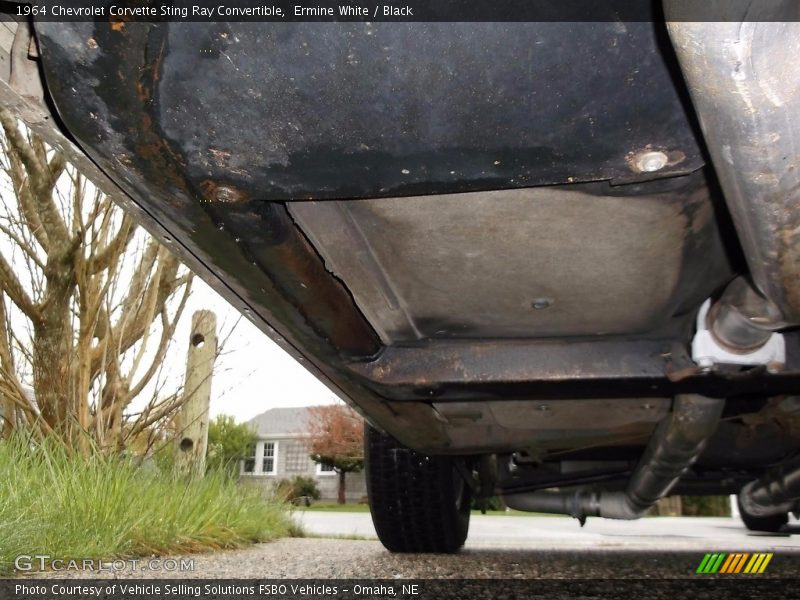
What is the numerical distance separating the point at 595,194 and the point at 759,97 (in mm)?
290

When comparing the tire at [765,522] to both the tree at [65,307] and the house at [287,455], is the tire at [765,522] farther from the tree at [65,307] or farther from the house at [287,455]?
the house at [287,455]

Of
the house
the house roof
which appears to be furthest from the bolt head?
the house roof

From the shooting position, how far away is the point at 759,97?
57 centimetres

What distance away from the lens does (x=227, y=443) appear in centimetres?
1867

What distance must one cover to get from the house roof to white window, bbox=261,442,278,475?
615 millimetres

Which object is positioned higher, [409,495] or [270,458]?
[409,495]

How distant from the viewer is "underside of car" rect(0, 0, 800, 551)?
629 millimetres

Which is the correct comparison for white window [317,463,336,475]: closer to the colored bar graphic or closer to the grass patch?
the grass patch

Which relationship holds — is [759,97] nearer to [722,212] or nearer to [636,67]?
[636,67]

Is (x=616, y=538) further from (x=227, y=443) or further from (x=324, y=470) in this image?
(x=324, y=470)

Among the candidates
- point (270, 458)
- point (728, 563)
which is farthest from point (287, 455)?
point (728, 563)

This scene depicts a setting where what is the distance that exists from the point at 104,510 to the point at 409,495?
1.10m

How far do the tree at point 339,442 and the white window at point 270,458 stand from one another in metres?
5.49
